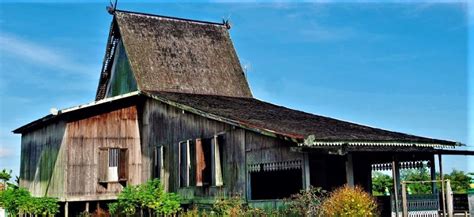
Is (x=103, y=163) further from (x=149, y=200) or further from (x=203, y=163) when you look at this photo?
(x=203, y=163)

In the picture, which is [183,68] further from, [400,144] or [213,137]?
[400,144]

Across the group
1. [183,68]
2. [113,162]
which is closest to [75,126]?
[113,162]

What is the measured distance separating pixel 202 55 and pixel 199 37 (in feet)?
4.25

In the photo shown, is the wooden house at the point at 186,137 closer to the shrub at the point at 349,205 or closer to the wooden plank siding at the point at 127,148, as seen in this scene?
the wooden plank siding at the point at 127,148

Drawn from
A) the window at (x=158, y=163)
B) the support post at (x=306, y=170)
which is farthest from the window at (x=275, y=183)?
the window at (x=158, y=163)

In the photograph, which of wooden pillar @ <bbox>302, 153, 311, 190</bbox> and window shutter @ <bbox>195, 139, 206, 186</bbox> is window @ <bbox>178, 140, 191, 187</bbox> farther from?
wooden pillar @ <bbox>302, 153, 311, 190</bbox>

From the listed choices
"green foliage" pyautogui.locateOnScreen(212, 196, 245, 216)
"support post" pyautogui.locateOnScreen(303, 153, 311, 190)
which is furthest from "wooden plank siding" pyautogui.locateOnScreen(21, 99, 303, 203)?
"support post" pyautogui.locateOnScreen(303, 153, 311, 190)

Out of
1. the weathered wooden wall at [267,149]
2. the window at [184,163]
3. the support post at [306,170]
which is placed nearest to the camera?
the support post at [306,170]

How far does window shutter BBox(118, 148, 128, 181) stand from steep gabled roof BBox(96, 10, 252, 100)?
334 centimetres

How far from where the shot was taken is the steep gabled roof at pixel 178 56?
25.9 metres

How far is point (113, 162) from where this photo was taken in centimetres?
2236

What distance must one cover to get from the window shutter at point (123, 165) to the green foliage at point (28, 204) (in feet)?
8.30

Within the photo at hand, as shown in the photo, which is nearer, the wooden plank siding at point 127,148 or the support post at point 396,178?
the support post at point 396,178

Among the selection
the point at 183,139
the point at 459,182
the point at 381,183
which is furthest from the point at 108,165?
the point at 459,182
